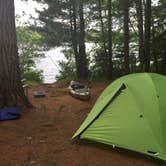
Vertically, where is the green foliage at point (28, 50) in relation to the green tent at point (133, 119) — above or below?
above

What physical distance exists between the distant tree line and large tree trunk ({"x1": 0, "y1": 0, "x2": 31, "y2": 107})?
767 centimetres

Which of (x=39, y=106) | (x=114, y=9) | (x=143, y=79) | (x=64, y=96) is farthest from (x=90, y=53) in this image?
(x=143, y=79)

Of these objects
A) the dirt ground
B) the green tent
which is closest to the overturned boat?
the dirt ground

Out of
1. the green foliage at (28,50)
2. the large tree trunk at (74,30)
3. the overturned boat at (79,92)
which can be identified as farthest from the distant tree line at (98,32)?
the overturned boat at (79,92)

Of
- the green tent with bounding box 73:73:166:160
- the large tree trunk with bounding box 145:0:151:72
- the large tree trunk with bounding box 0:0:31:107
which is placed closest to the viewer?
the green tent with bounding box 73:73:166:160

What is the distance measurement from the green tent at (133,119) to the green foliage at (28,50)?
12951 millimetres

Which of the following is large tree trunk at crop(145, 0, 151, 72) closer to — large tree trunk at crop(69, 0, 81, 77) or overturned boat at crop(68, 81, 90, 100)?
overturned boat at crop(68, 81, 90, 100)

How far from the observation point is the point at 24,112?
679cm

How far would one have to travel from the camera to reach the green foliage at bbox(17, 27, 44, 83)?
18.3 m

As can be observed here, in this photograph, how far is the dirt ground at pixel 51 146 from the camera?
15.0 feet

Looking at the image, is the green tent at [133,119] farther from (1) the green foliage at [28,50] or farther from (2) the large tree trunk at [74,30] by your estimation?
(1) the green foliage at [28,50]

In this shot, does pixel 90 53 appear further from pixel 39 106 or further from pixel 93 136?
pixel 93 136

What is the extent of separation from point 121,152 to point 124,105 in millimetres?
804

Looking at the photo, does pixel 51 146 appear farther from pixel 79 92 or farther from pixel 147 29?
pixel 147 29
